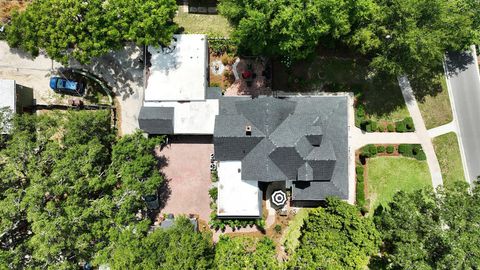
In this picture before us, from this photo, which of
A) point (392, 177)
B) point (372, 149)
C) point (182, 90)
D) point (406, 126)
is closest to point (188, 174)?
point (182, 90)

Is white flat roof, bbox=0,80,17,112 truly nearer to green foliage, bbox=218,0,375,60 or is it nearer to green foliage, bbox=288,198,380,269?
green foliage, bbox=218,0,375,60

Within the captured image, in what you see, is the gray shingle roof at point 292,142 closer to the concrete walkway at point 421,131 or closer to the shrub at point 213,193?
the shrub at point 213,193

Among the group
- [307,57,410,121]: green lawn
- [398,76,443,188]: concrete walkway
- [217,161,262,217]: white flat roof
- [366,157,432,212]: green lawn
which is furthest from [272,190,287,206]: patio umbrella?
[398,76,443,188]: concrete walkway

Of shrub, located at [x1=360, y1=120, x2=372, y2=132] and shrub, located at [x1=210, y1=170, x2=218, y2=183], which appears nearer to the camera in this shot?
shrub, located at [x1=360, y1=120, x2=372, y2=132]

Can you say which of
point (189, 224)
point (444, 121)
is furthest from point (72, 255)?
point (444, 121)

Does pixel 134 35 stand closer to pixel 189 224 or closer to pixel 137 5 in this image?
pixel 137 5

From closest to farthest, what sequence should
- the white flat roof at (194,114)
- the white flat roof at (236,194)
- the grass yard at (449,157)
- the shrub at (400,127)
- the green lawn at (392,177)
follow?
the white flat roof at (236,194) → the white flat roof at (194,114) → the shrub at (400,127) → the green lawn at (392,177) → the grass yard at (449,157)

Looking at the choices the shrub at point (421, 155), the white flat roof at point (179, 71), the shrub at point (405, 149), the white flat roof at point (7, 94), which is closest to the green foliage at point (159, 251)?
the white flat roof at point (179, 71)
